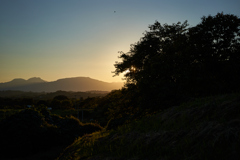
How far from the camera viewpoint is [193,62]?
19375 millimetres

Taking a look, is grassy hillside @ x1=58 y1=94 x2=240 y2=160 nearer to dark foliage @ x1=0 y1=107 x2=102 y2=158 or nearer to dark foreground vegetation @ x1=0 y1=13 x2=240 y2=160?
dark foreground vegetation @ x1=0 y1=13 x2=240 y2=160

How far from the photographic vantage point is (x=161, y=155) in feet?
20.2

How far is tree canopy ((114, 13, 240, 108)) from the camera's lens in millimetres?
16359

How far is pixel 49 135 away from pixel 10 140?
522 cm

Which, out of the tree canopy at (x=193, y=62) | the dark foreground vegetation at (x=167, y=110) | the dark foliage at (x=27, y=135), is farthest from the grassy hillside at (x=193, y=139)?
the dark foliage at (x=27, y=135)

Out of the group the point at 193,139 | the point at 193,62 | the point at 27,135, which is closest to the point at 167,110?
the point at 193,139

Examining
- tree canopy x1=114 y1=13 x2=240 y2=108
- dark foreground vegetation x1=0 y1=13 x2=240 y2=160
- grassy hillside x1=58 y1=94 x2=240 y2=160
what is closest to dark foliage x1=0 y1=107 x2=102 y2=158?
A: dark foreground vegetation x1=0 y1=13 x2=240 y2=160

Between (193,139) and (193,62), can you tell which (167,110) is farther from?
(193,62)

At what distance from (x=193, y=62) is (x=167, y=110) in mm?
10160

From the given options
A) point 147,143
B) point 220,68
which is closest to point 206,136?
point 147,143

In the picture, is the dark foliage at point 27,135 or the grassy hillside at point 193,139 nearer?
the grassy hillside at point 193,139

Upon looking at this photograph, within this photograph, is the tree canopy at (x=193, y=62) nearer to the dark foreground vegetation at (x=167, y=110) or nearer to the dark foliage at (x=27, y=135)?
the dark foreground vegetation at (x=167, y=110)

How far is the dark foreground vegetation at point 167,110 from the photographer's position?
642 cm

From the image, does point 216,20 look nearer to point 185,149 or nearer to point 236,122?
point 236,122
